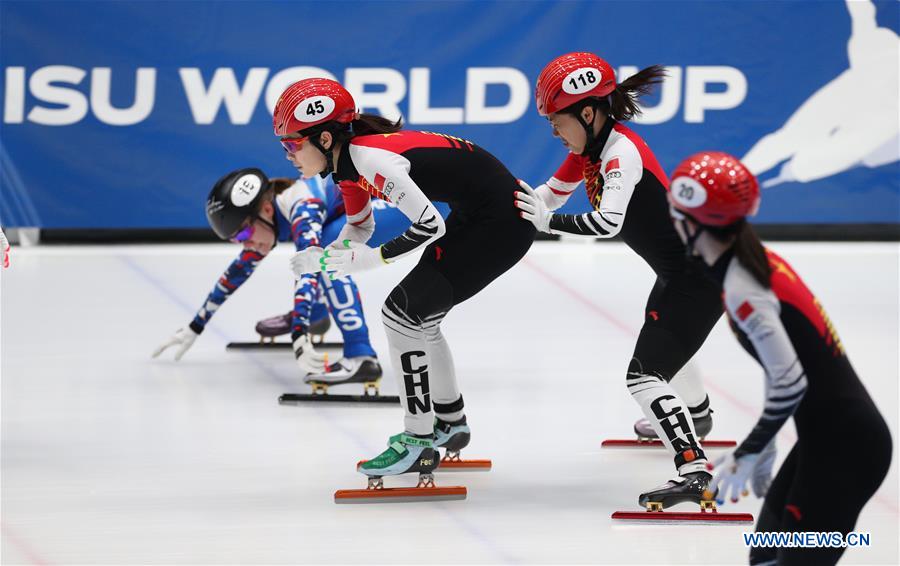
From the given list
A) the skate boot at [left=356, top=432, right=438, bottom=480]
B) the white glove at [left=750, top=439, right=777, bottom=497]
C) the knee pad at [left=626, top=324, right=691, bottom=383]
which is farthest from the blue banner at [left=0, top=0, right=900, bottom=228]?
the white glove at [left=750, top=439, right=777, bottom=497]

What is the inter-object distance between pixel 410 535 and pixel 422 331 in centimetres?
78

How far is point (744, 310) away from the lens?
9.75 feet

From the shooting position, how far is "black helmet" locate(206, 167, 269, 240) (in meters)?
6.17

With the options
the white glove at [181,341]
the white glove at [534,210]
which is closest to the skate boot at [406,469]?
the white glove at [534,210]

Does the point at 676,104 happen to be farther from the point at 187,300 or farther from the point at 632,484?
the point at 632,484

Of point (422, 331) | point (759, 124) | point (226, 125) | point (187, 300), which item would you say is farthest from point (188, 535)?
point (759, 124)

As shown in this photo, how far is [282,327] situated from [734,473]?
4577mm

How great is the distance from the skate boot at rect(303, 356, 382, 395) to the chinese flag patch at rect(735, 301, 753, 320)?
3296 mm

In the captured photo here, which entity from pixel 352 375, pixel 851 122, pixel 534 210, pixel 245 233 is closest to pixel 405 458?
pixel 534 210

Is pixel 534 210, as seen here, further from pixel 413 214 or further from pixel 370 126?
pixel 370 126

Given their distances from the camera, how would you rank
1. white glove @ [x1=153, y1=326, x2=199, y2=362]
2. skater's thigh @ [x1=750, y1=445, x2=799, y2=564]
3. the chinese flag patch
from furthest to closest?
white glove @ [x1=153, y1=326, x2=199, y2=362] → skater's thigh @ [x1=750, y1=445, x2=799, y2=564] → the chinese flag patch

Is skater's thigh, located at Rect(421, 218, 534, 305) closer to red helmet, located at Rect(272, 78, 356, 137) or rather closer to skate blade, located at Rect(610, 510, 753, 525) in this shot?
red helmet, located at Rect(272, 78, 356, 137)

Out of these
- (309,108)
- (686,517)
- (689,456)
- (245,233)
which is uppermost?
(309,108)

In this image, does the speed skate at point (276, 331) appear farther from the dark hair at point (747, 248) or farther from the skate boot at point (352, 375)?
the dark hair at point (747, 248)
